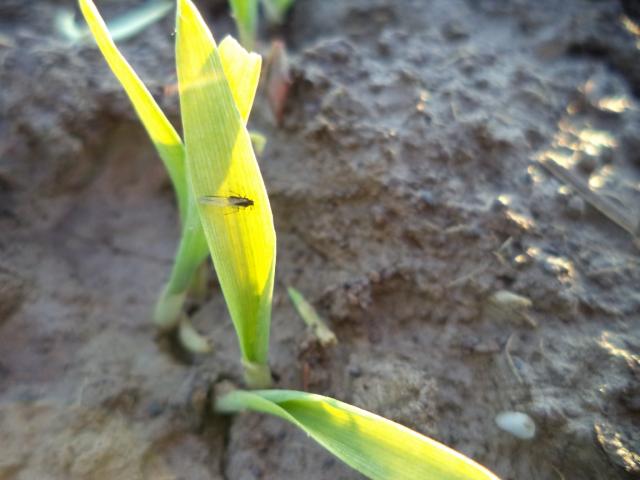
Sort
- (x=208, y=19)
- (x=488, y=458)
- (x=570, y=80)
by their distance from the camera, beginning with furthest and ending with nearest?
(x=208, y=19), (x=570, y=80), (x=488, y=458)

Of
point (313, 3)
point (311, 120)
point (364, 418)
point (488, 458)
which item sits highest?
point (313, 3)

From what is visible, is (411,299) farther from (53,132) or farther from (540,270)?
(53,132)

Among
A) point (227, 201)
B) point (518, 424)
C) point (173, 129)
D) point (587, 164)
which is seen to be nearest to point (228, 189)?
point (227, 201)

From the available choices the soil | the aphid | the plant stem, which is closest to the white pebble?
the soil

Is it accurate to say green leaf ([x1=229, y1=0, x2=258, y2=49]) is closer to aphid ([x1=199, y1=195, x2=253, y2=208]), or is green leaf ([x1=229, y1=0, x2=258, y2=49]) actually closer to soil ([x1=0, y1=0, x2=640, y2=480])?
soil ([x1=0, y1=0, x2=640, y2=480])

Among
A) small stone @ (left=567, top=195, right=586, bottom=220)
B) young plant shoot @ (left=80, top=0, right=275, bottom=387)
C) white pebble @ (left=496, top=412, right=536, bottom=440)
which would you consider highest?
young plant shoot @ (left=80, top=0, right=275, bottom=387)

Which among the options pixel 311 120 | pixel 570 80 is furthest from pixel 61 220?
pixel 570 80
